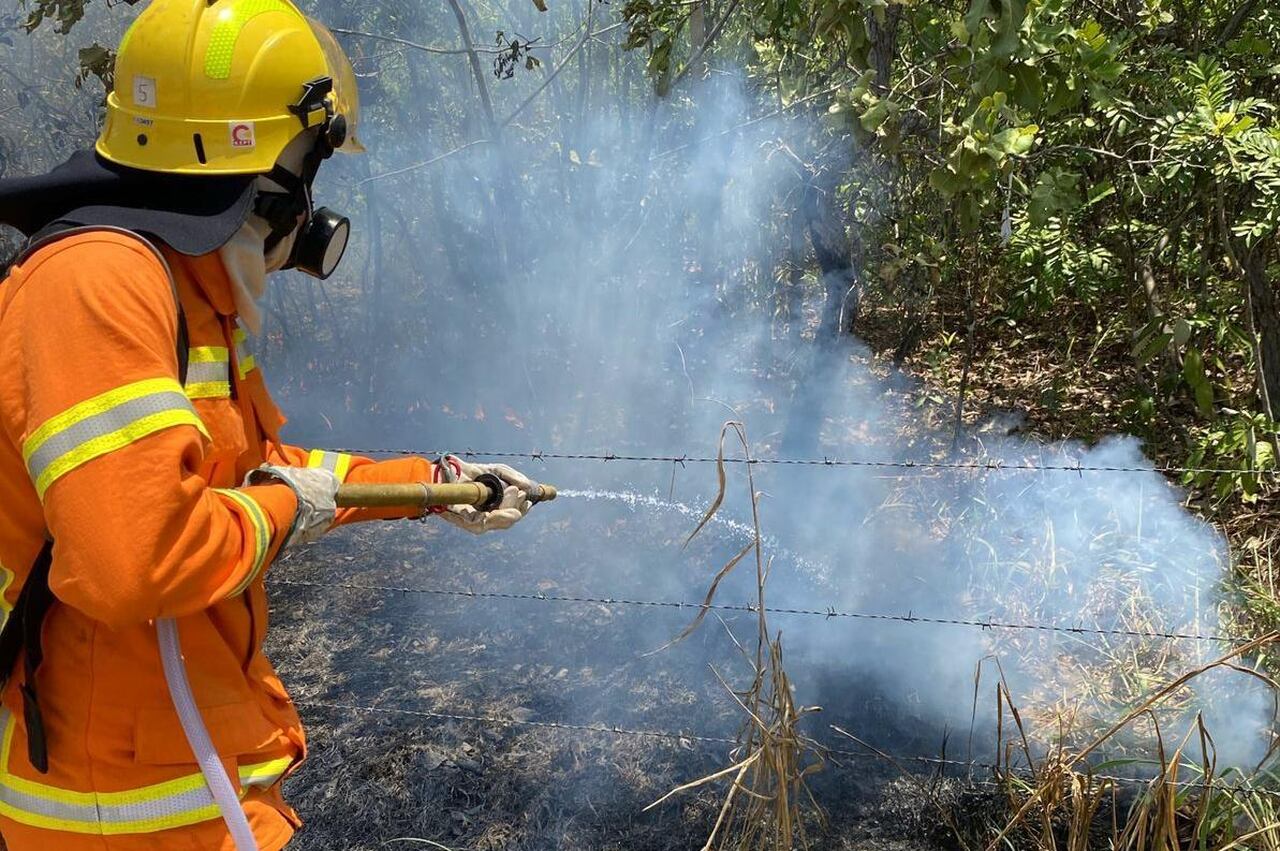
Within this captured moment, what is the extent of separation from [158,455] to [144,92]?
692 mm

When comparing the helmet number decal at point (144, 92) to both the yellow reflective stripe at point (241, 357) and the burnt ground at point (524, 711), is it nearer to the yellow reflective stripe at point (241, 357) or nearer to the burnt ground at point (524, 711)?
the yellow reflective stripe at point (241, 357)

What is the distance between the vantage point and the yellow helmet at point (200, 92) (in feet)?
5.05

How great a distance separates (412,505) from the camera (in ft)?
6.19

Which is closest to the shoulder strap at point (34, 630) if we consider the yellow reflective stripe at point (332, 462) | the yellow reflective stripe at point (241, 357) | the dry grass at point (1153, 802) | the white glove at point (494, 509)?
the yellow reflective stripe at point (241, 357)

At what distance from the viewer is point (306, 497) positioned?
5.20 ft

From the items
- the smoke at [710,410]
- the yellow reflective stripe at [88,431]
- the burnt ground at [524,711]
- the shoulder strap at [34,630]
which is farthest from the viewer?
the smoke at [710,410]

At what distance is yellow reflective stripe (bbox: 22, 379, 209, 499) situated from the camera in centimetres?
120

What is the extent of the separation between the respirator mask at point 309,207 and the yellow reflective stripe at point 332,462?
0.41 metres

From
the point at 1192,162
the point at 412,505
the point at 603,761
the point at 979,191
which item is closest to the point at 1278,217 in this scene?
the point at 1192,162

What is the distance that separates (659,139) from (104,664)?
5.87 meters

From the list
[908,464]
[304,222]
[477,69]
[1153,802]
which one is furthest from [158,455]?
[477,69]

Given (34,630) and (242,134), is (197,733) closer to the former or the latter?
(34,630)

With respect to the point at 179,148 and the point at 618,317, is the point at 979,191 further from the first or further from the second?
the point at 618,317

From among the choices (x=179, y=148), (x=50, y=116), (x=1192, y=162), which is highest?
(x=1192, y=162)
